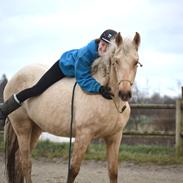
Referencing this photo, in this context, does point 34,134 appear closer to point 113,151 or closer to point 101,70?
point 113,151

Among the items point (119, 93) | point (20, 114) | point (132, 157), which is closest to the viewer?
point (119, 93)

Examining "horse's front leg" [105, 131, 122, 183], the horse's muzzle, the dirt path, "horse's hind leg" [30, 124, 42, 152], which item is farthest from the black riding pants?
the dirt path

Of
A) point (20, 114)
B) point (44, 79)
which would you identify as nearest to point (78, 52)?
point (44, 79)

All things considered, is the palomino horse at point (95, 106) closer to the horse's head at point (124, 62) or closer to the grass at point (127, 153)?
the horse's head at point (124, 62)

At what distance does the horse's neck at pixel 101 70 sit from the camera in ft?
14.2

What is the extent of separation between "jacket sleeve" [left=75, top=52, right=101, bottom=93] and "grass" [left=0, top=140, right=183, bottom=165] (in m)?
4.39

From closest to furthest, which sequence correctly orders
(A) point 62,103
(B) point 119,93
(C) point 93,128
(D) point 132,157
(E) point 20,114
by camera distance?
1. (B) point 119,93
2. (C) point 93,128
3. (A) point 62,103
4. (E) point 20,114
5. (D) point 132,157

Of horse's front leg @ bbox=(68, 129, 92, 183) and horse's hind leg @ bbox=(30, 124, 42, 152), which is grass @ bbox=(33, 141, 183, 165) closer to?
horse's hind leg @ bbox=(30, 124, 42, 152)

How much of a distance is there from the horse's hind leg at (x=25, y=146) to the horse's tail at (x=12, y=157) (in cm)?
16

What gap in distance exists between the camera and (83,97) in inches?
173

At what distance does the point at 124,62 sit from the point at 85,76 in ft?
2.00

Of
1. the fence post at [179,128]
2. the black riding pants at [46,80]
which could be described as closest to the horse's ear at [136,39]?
the black riding pants at [46,80]

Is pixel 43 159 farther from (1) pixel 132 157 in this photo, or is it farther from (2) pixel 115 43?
(2) pixel 115 43

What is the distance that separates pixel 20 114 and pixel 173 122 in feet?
17.0
